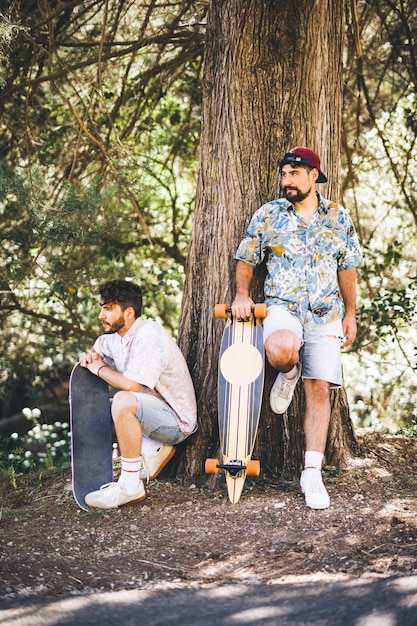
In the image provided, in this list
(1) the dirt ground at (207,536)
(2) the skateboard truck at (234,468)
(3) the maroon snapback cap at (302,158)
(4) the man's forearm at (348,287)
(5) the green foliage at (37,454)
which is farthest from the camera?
(5) the green foliage at (37,454)

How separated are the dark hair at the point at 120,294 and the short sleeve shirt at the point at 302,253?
2.05ft

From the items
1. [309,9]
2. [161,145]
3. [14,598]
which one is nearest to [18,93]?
[161,145]

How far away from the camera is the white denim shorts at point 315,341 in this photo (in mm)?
4289

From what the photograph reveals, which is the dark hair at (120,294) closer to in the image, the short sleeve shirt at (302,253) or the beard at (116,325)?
the beard at (116,325)

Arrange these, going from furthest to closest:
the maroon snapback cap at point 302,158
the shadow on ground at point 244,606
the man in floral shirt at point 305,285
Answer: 1. the maroon snapback cap at point 302,158
2. the man in floral shirt at point 305,285
3. the shadow on ground at point 244,606

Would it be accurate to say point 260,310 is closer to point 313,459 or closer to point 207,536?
point 313,459

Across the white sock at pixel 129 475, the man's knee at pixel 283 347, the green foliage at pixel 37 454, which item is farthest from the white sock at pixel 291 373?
the green foliage at pixel 37 454

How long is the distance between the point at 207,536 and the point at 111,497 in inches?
25.2

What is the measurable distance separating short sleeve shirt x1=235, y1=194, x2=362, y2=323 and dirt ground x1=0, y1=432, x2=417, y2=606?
1.00 m

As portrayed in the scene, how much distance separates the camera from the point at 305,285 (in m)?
4.35

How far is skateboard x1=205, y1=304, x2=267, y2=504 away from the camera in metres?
4.28

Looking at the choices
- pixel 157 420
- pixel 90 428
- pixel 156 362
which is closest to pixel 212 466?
pixel 157 420

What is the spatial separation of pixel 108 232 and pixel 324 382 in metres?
2.52

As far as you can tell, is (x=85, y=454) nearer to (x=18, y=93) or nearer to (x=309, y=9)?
(x=309, y=9)
